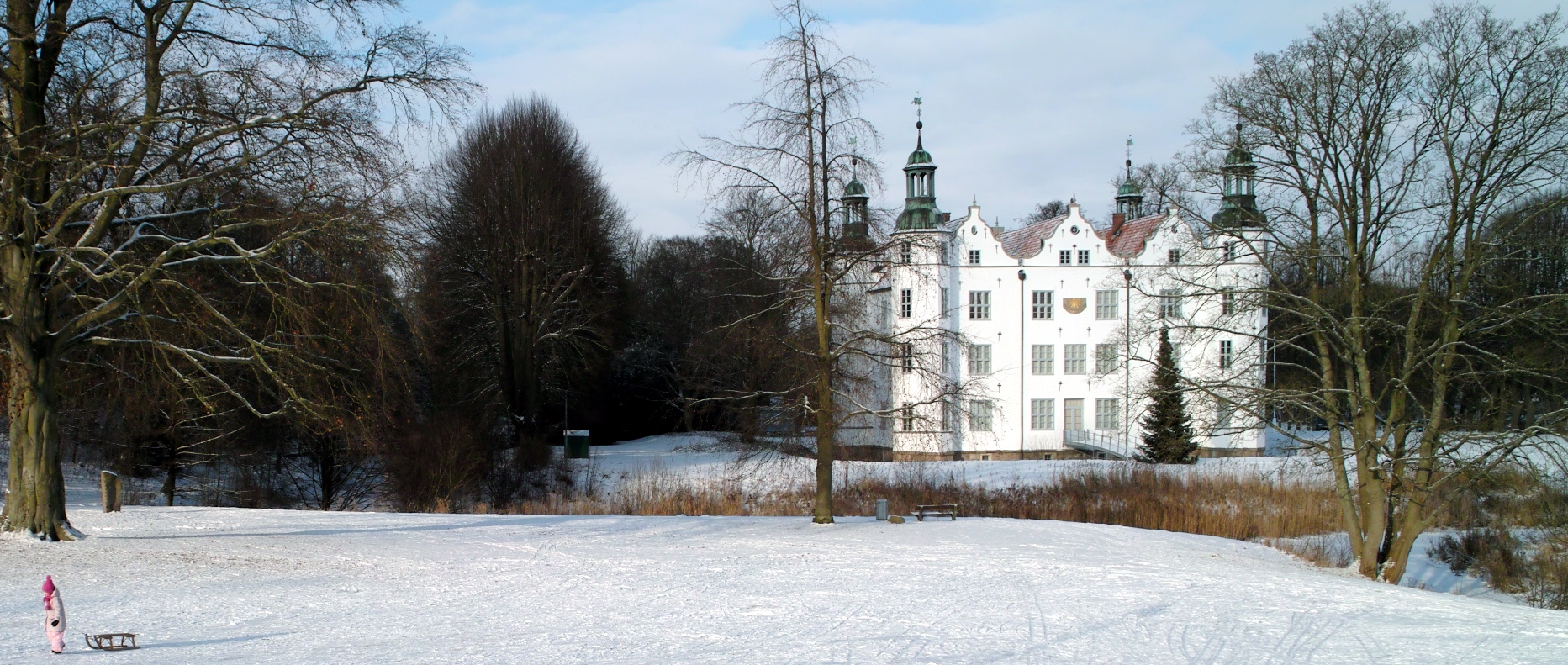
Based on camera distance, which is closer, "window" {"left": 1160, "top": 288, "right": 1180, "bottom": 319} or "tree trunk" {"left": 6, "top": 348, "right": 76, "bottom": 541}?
"tree trunk" {"left": 6, "top": 348, "right": 76, "bottom": 541}

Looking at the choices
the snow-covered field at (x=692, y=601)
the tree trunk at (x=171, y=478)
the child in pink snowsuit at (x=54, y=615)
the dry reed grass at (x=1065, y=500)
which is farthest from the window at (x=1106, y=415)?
the child in pink snowsuit at (x=54, y=615)

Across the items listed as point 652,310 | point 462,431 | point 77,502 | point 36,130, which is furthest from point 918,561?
point 652,310

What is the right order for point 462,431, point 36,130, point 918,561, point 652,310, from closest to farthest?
point 36,130 → point 918,561 → point 462,431 → point 652,310

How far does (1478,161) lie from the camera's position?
15109mm

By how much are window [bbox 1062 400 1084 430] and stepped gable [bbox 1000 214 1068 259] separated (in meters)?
5.43

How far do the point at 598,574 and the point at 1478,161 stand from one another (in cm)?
1332

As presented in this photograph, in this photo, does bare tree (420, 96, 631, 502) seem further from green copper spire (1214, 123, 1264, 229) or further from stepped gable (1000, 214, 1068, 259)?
green copper spire (1214, 123, 1264, 229)

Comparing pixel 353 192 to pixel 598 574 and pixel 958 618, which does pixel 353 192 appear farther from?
pixel 958 618

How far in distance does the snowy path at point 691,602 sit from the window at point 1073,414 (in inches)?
894

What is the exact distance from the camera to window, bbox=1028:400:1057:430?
1500 inches

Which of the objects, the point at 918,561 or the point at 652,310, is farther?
the point at 652,310

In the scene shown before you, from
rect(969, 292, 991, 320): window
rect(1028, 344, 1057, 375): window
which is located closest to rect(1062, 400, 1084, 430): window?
rect(1028, 344, 1057, 375): window

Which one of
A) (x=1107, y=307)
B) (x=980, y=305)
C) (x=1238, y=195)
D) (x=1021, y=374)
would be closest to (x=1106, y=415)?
(x=1021, y=374)

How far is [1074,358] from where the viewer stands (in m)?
38.3
